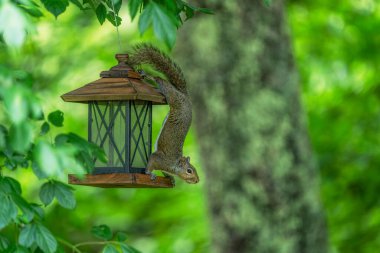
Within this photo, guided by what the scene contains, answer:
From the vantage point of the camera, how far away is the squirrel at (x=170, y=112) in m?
2.67

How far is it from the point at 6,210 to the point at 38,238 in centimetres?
21

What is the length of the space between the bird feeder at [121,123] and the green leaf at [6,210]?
0.42 m

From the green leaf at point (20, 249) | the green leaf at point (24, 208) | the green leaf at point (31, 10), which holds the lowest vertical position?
the green leaf at point (20, 249)

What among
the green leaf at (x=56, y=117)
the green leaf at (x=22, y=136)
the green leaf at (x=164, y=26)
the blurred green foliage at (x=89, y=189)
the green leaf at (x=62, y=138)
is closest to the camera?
the green leaf at (x=22, y=136)

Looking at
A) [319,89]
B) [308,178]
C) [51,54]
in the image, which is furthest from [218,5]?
[51,54]

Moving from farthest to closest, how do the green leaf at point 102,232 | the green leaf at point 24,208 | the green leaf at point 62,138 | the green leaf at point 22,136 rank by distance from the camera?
1. the green leaf at point 102,232
2. the green leaf at point 24,208
3. the green leaf at point 62,138
4. the green leaf at point 22,136

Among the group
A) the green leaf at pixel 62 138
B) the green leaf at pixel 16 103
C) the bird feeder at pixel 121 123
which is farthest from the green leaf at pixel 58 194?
the green leaf at pixel 16 103

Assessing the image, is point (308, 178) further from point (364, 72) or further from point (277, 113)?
point (364, 72)

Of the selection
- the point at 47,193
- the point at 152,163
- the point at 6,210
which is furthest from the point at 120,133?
the point at 6,210

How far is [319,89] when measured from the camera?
22.6ft

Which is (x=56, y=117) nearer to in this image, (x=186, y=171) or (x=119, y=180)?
(x=119, y=180)

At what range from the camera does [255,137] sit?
207 inches

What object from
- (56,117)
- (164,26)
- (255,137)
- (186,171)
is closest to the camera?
(164,26)

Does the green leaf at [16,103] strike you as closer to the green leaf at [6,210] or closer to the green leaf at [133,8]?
the green leaf at [133,8]
